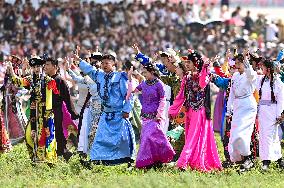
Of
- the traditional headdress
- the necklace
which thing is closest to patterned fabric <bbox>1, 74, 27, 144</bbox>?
the necklace

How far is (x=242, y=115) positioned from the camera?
13148mm

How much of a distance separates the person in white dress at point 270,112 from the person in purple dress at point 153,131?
1431 mm

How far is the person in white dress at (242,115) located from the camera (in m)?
13.1

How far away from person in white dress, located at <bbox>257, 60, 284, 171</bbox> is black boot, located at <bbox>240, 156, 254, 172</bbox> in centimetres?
20

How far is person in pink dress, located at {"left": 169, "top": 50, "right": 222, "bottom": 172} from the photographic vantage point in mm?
12867

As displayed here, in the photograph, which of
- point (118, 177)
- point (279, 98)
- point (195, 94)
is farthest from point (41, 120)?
point (279, 98)

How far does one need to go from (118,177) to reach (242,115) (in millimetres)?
2208

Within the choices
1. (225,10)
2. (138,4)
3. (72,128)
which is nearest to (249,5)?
(225,10)

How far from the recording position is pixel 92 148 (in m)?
13.4

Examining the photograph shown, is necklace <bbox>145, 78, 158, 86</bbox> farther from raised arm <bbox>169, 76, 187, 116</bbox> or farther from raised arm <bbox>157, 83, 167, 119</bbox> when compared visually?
raised arm <bbox>169, 76, 187, 116</bbox>

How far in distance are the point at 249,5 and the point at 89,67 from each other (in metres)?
26.3

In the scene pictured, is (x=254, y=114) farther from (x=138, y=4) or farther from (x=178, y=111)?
(x=138, y=4)

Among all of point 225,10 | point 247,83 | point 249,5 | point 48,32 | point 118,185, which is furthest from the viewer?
point 249,5

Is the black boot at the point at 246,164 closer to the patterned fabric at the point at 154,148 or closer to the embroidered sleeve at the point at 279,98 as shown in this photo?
the embroidered sleeve at the point at 279,98
